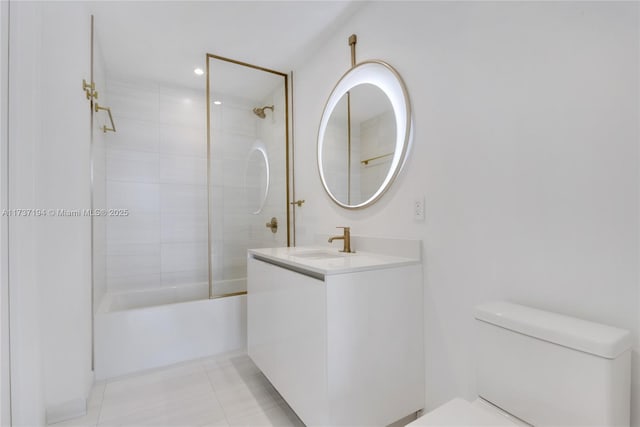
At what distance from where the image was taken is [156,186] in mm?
2811

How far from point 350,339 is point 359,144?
46.9 inches

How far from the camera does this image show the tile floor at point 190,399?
5.12ft

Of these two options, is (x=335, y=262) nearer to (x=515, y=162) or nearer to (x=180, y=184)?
(x=515, y=162)

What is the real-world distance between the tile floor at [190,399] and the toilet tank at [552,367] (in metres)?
1.05

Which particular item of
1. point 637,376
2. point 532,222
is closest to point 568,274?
point 532,222

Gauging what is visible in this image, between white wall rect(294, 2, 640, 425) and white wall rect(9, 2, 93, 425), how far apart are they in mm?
1681

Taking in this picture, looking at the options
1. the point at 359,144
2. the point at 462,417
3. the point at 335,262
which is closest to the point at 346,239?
the point at 335,262

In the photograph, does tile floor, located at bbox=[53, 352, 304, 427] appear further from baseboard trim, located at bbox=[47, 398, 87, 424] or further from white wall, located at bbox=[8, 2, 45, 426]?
white wall, located at bbox=[8, 2, 45, 426]

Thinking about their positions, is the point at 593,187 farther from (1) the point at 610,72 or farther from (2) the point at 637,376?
(2) the point at 637,376

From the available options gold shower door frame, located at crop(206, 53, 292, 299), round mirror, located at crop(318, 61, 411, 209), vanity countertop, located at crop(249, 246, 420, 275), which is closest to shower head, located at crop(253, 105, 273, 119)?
gold shower door frame, located at crop(206, 53, 292, 299)

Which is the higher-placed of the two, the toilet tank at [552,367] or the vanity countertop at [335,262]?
the vanity countertop at [335,262]

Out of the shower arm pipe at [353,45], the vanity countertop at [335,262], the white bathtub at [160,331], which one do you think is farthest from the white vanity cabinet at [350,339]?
the shower arm pipe at [353,45]

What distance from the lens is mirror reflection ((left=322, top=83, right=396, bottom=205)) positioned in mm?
1729

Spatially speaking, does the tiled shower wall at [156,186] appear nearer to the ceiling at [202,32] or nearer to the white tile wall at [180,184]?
the white tile wall at [180,184]
